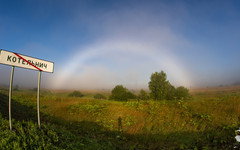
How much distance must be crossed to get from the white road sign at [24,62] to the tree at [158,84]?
27.3 metres

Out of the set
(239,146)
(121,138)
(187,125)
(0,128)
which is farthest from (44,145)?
(187,125)

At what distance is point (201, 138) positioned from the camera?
5066 millimetres

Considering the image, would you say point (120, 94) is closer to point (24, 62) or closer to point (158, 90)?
point (158, 90)

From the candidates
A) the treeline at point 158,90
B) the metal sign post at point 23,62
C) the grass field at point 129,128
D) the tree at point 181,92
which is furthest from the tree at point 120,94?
the metal sign post at point 23,62

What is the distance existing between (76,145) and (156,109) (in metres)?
6.55

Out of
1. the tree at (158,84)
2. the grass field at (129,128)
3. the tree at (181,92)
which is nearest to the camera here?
the grass field at (129,128)

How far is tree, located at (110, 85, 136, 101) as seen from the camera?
107 feet

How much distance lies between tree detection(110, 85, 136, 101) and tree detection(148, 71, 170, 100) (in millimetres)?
5912

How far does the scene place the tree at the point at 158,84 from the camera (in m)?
29.0

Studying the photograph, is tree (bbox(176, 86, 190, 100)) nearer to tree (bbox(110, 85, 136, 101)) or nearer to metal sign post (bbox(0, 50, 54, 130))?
tree (bbox(110, 85, 136, 101))

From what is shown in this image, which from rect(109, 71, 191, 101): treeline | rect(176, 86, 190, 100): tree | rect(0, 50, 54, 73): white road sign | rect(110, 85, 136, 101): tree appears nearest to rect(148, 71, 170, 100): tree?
rect(109, 71, 191, 101): treeline

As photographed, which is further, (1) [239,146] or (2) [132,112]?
(2) [132,112]

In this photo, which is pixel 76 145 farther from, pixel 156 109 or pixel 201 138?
pixel 156 109

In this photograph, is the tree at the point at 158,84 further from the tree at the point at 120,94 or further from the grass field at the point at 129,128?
the grass field at the point at 129,128
